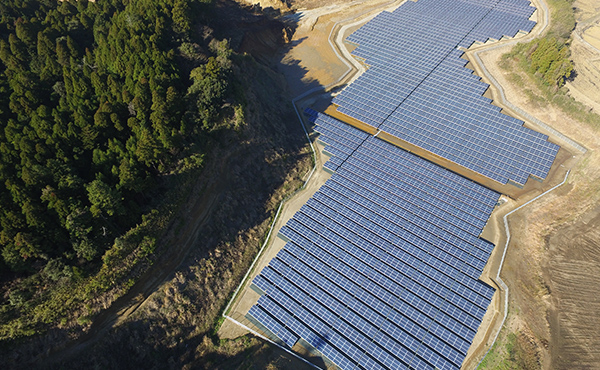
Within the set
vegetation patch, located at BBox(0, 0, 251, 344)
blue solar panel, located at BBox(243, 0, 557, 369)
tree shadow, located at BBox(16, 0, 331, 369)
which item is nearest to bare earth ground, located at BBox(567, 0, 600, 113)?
blue solar panel, located at BBox(243, 0, 557, 369)

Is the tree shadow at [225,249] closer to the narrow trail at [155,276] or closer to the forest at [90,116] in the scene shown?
the narrow trail at [155,276]

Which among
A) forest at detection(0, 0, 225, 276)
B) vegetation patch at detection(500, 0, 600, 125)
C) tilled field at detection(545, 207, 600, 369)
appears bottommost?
tilled field at detection(545, 207, 600, 369)

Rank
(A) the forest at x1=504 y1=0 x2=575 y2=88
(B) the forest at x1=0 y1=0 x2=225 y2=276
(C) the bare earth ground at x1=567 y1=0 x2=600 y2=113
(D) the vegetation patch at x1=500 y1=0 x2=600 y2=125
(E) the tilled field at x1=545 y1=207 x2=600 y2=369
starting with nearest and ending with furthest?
(B) the forest at x1=0 y1=0 x2=225 y2=276
(E) the tilled field at x1=545 y1=207 x2=600 y2=369
(D) the vegetation patch at x1=500 y1=0 x2=600 y2=125
(A) the forest at x1=504 y1=0 x2=575 y2=88
(C) the bare earth ground at x1=567 y1=0 x2=600 y2=113

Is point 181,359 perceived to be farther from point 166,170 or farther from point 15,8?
point 15,8

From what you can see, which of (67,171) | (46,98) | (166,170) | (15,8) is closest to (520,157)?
(166,170)

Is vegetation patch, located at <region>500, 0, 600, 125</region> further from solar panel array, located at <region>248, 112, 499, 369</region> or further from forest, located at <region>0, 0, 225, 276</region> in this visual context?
forest, located at <region>0, 0, 225, 276</region>

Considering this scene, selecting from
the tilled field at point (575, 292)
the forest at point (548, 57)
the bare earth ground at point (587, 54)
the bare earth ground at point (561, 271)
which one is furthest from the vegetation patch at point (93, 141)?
the bare earth ground at point (587, 54)

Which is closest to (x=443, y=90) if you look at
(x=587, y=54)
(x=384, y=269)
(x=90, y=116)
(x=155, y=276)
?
(x=587, y=54)

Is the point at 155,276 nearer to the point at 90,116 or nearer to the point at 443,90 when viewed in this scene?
the point at 90,116
